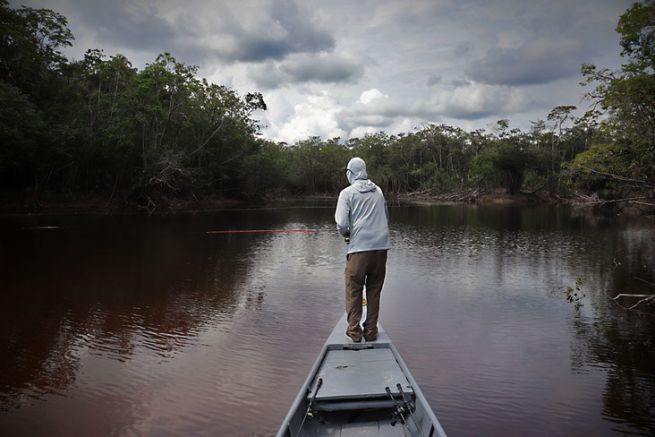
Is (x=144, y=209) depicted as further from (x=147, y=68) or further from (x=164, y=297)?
(x=164, y=297)

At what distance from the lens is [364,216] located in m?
5.12

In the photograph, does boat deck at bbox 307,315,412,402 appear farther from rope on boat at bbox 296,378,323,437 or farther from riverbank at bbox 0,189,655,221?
riverbank at bbox 0,189,655,221

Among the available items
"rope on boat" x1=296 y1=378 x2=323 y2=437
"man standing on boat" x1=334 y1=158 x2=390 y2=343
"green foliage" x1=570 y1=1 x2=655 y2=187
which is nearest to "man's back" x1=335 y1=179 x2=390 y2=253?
"man standing on boat" x1=334 y1=158 x2=390 y2=343

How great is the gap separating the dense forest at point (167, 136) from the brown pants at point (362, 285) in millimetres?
4802

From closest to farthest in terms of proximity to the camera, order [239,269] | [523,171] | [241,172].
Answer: [239,269]
[241,172]
[523,171]

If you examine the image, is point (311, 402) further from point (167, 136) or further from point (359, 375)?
point (167, 136)

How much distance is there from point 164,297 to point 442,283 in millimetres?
6723

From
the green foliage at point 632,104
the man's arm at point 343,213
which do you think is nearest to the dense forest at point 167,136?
the green foliage at point 632,104

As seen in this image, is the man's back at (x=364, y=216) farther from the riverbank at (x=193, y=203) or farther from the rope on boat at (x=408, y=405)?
the riverbank at (x=193, y=203)

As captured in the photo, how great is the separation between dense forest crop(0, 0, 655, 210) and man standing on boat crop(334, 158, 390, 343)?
474 cm

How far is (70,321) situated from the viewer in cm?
816

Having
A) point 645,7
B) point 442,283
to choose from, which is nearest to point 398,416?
point 442,283

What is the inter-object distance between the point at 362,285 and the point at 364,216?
814 millimetres

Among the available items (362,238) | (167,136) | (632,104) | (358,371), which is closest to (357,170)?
(362,238)
